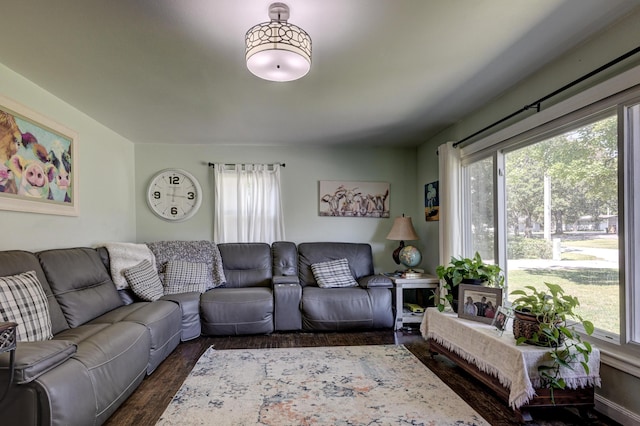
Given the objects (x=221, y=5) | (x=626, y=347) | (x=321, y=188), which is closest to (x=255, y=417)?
(x=626, y=347)

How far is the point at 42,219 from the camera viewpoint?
275 centimetres

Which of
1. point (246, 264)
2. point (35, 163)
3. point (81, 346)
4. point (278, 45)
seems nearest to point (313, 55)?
point (278, 45)

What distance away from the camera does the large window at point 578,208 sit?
A: 1859 millimetres

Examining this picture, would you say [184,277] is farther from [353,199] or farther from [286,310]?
[353,199]

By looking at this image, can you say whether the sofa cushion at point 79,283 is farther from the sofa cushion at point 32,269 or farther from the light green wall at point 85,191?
the light green wall at point 85,191

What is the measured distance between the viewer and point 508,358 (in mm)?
1992

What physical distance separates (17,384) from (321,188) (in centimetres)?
362

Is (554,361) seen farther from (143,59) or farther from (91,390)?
(143,59)

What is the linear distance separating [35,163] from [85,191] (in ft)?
2.36

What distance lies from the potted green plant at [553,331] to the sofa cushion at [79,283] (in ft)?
10.0

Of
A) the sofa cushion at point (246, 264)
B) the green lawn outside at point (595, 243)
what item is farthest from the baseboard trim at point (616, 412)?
the sofa cushion at point (246, 264)

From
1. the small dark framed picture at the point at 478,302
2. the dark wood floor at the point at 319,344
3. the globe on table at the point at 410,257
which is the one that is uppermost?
the globe on table at the point at 410,257

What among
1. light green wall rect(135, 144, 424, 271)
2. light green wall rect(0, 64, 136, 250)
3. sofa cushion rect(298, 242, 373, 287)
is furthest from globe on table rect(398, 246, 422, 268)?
light green wall rect(0, 64, 136, 250)

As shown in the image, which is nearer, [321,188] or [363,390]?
[363,390]
